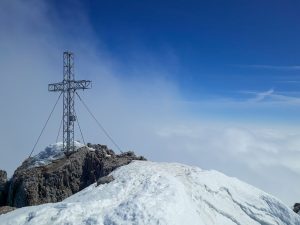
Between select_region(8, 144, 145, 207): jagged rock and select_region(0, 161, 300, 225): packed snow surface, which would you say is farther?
select_region(8, 144, 145, 207): jagged rock

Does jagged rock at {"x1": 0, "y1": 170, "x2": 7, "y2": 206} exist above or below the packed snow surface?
below

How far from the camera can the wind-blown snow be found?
4177 cm

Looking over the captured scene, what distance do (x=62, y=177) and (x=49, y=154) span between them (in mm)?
7662

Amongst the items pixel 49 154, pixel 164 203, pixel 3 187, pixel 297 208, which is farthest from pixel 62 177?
pixel 297 208

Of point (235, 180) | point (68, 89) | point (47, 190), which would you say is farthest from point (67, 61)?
point (235, 180)

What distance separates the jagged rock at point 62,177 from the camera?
115ft

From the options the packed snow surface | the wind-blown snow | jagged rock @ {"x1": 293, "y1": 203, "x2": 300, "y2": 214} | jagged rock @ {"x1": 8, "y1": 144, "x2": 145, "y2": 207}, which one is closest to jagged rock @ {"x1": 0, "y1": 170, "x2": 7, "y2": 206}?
jagged rock @ {"x1": 8, "y1": 144, "x2": 145, "y2": 207}

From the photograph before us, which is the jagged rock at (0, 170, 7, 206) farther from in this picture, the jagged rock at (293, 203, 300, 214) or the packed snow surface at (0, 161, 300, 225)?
the jagged rock at (293, 203, 300, 214)

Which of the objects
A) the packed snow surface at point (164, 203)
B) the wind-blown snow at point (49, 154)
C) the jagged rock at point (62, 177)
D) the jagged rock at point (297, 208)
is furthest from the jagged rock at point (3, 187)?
the jagged rock at point (297, 208)

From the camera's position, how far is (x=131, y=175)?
84.2 feet

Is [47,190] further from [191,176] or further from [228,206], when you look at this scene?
[228,206]

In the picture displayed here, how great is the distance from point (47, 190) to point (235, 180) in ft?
57.4

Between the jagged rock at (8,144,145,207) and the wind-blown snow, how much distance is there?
305cm

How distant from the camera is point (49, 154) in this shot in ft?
142
